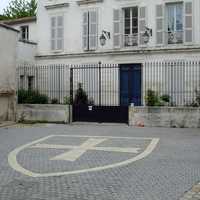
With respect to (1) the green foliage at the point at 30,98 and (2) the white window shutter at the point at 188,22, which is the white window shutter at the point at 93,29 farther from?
(2) the white window shutter at the point at 188,22

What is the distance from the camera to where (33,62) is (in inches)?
929

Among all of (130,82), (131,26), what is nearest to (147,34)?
(131,26)

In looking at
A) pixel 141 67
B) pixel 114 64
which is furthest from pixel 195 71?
pixel 114 64

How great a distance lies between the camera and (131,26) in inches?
846

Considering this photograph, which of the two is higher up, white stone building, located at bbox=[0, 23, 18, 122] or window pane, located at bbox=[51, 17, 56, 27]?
window pane, located at bbox=[51, 17, 56, 27]


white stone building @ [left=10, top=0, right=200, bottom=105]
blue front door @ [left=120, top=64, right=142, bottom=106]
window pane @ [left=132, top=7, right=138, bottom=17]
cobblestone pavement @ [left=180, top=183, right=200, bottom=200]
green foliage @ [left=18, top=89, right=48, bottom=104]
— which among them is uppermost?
window pane @ [left=132, top=7, right=138, bottom=17]

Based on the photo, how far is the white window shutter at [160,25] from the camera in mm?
20578

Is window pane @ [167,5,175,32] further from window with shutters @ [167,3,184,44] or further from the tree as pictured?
the tree

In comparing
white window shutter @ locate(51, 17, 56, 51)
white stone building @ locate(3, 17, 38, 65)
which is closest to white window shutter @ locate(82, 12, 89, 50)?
white window shutter @ locate(51, 17, 56, 51)

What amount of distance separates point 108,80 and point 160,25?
3.99 m

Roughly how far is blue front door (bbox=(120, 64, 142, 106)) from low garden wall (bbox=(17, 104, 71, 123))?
429cm

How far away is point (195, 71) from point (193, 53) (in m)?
1.00

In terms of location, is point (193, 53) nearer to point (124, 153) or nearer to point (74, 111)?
point (74, 111)

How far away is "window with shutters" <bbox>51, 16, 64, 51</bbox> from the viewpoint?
910 inches
